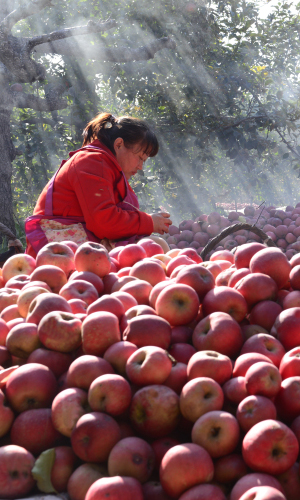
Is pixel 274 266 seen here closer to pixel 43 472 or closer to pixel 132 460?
pixel 132 460

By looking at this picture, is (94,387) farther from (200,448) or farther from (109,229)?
(109,229)

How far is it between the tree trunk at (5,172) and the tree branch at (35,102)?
455 mm

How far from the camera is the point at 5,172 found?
5855 mm

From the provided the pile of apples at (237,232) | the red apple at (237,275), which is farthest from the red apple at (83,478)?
the pile of apples at (237,232)

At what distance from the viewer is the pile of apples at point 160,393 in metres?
0.86

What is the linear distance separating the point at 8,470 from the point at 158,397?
36cm

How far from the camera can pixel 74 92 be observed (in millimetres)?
8648

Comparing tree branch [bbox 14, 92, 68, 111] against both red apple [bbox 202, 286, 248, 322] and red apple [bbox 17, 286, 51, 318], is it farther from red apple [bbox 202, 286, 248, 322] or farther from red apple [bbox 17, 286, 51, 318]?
red apple [bbox 202, 286, 248, 322]

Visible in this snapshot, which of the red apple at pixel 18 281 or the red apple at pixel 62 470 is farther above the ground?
the red apple at pixel 62 470

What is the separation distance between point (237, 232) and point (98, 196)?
2651mm

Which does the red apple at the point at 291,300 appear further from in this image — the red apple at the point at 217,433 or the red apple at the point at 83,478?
the red apple at the point at 83,478

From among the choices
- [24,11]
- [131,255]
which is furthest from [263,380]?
[24,11]

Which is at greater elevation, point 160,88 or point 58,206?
point 58,206

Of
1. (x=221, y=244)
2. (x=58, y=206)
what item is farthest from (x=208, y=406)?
(x=221, y=244)
